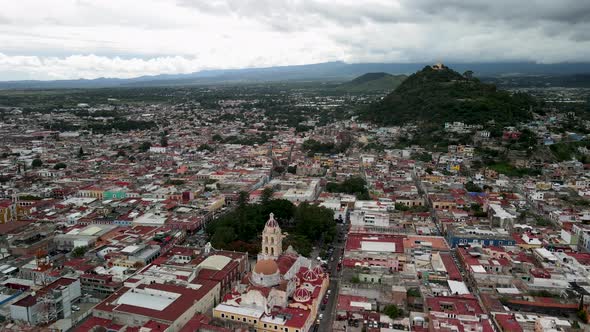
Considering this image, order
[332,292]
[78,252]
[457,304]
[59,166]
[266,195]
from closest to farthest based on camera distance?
[457,304], [332,292], [78,252], [266,195], [59,166]

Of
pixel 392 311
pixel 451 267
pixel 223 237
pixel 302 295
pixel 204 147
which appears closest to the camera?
pixel 392 311

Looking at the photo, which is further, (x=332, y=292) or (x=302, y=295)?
(x=332, y=292)

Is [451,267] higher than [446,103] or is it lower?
lower

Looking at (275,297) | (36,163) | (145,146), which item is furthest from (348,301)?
(145,146)

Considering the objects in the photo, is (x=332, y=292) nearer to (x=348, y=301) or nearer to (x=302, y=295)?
(x=348, y=301)

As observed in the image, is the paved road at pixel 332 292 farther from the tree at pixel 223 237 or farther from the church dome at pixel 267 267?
the tree at pixel 223 237

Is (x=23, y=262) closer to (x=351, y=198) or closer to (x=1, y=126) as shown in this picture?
(x=351, y=198)

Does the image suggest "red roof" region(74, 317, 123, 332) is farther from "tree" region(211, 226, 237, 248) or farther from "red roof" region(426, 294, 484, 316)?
"red roof" region(426, 294, 484, 316)

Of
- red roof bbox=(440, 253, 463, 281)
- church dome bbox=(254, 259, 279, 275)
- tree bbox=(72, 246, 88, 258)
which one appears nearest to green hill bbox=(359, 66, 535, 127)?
red roof bbox=(440, 253, 463, 281)

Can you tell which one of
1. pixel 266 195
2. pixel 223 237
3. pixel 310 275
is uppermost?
pixel 266 195

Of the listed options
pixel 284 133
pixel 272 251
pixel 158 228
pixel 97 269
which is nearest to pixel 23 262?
pixel 97 269
